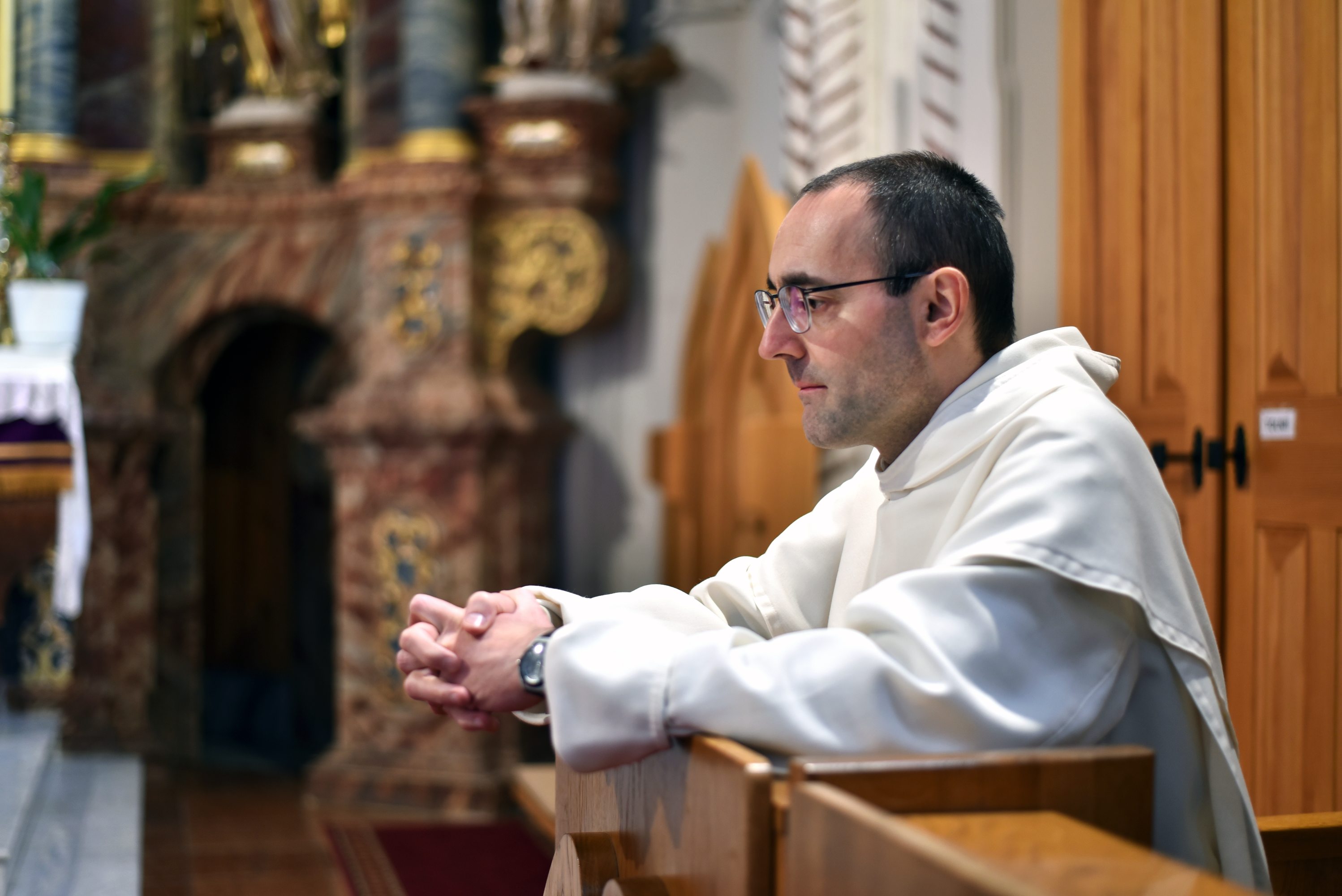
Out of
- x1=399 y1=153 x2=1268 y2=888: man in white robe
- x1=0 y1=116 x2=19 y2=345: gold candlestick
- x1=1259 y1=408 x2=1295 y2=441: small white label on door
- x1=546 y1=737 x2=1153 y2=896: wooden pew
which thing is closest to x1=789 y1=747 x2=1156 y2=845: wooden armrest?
x1=546 y1=737 x2=1153 y2=896: wooden pew

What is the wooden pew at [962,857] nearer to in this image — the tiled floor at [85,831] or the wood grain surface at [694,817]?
the wood grain surface at [694,817]

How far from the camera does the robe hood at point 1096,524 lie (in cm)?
146

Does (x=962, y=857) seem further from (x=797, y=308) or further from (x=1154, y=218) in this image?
(x=1154, y=218)

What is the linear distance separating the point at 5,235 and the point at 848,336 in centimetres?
432

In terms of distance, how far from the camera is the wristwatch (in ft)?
5.43

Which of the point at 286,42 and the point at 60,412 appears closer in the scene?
the point at 60,412

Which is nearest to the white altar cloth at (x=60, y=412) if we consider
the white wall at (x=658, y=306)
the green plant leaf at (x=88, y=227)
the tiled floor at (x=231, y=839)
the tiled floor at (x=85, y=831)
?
the tiled floor at (x=85, y=831)

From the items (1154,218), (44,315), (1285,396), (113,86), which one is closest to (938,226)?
(1285,396)

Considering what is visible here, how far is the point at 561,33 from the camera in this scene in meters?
6.34

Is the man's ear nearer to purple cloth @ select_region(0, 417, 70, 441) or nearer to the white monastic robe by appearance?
the white monastic robe

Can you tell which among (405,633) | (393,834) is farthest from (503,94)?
(405,633)

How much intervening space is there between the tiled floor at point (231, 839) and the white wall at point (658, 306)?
172 cm

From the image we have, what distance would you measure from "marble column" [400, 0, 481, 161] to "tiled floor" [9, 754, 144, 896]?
2.97 m

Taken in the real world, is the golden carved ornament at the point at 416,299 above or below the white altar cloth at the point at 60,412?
above
